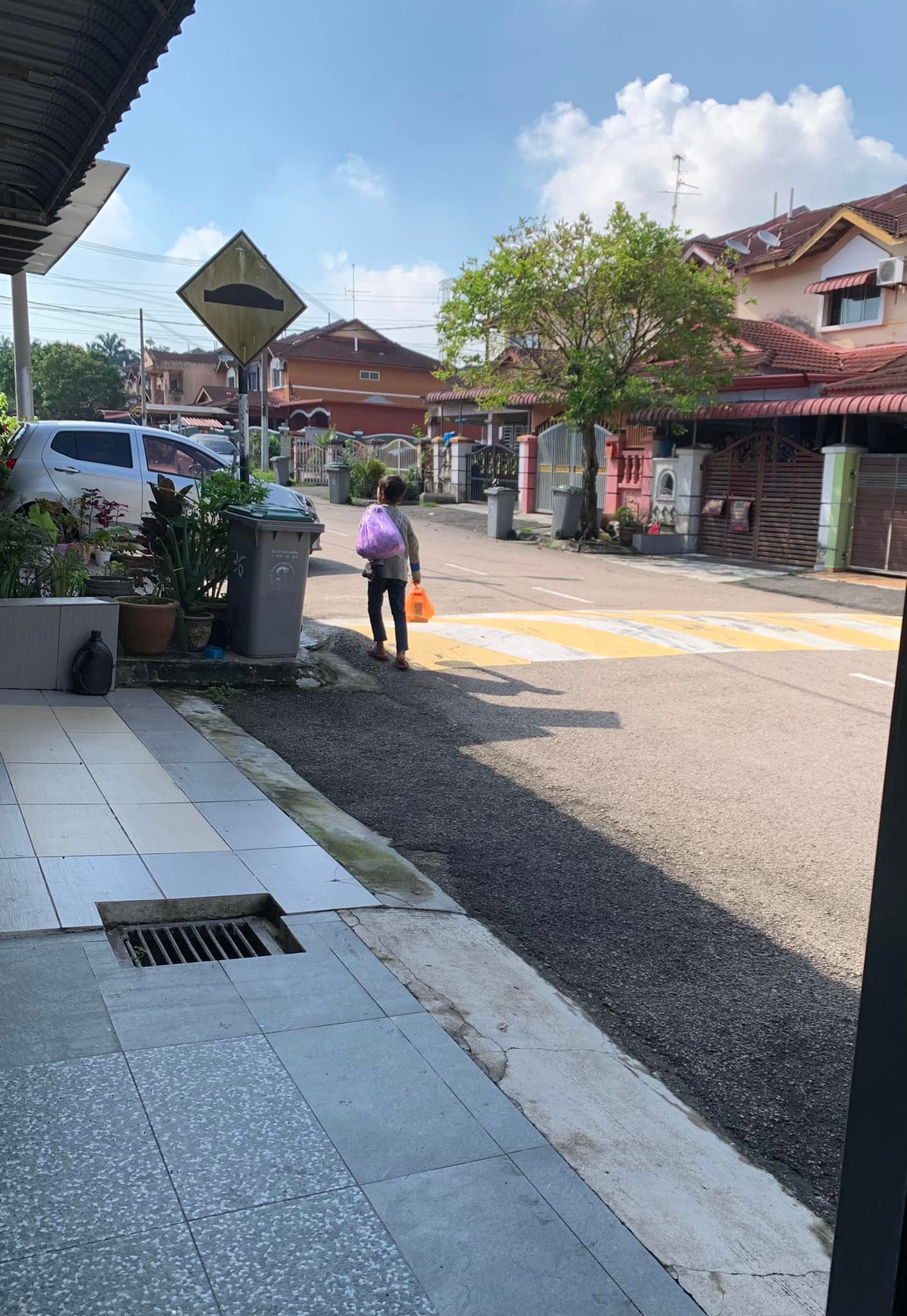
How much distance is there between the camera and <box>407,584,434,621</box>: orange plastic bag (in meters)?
10.2

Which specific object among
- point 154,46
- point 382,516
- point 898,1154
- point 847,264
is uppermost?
point 847,264

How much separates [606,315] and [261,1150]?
72.1 feet

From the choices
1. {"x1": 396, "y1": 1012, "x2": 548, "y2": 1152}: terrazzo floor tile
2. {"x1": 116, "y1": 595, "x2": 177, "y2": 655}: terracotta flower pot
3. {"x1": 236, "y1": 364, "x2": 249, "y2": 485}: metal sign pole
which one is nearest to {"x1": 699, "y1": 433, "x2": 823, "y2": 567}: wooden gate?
{"x1": 236, "y1": 364, "x2": 249, "y2": 485}: metal sign pole

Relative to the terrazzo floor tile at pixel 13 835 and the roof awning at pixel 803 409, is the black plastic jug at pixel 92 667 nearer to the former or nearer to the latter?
the terrazzo floor tile at pixel 13 835

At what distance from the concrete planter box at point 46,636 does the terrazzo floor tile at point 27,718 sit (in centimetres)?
42

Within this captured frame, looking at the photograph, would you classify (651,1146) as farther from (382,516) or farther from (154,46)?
(382,516)

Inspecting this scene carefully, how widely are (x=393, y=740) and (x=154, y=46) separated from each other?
4.40 m

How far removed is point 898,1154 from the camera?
→ 1626 millimetres

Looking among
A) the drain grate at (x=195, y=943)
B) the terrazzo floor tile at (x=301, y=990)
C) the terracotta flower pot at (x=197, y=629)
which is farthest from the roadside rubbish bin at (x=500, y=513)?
the terrazzo floor tile at (x=301, y=990)

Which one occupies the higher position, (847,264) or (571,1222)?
(847,264)

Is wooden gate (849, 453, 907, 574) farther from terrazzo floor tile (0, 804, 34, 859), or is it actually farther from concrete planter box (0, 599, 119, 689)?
terrazzo floor tile (0, 804, 34, 859)

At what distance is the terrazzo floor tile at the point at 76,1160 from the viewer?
8.13ft

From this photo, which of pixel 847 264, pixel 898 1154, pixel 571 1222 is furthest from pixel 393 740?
pixel 847 264

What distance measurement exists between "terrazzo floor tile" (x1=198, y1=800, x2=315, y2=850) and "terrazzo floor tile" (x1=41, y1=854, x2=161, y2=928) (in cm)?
57
